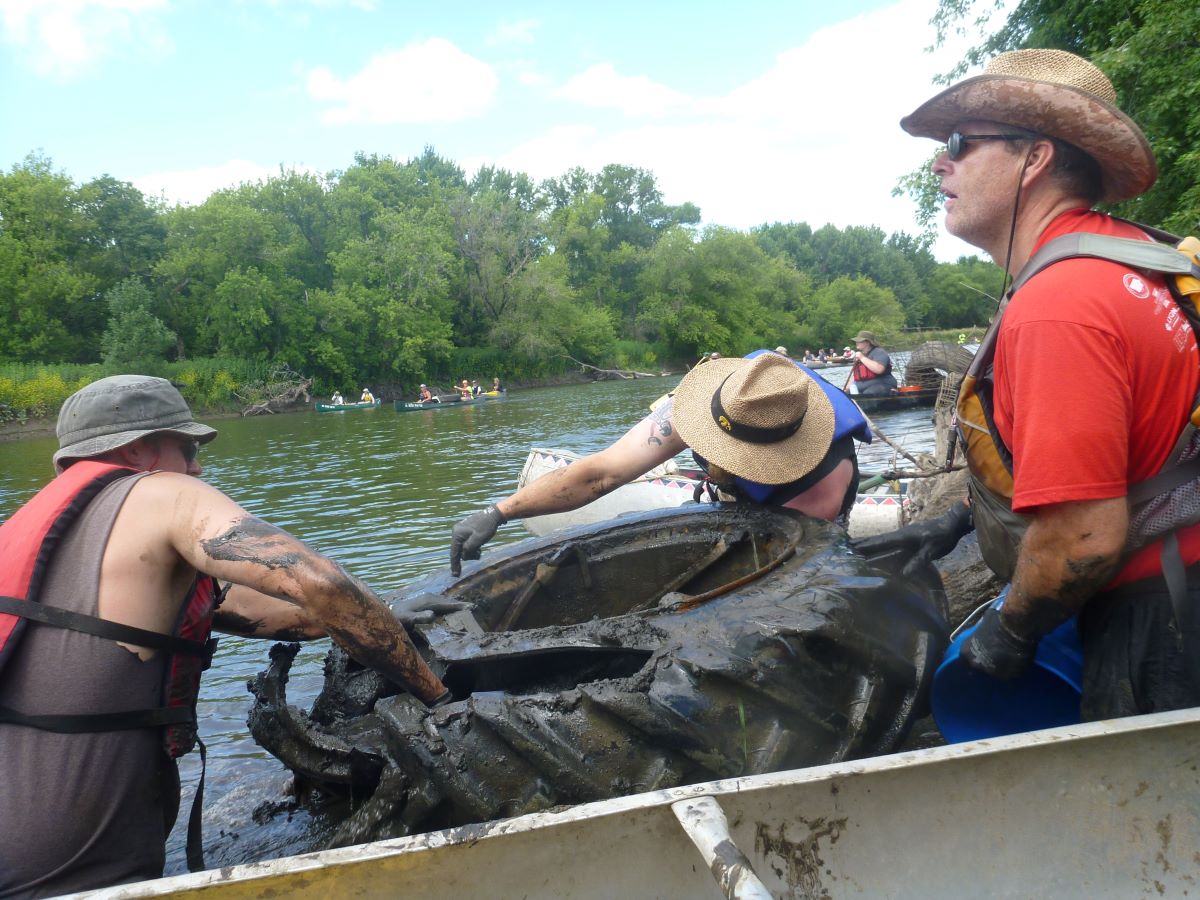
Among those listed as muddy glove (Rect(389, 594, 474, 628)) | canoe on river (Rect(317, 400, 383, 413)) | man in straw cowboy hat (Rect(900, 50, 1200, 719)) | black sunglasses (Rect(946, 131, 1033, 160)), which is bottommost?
A: canoe on river (Rect(317, 400, 383, 413))

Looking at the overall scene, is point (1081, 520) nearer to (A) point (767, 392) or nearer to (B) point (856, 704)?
(B) point (856, 704)

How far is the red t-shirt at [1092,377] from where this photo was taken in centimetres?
198

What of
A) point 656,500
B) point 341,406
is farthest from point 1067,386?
point 341,406

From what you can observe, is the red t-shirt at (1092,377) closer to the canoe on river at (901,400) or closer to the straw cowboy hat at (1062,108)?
the straw cowboy hat at (1062,108)

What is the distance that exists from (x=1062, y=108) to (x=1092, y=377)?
82 cm

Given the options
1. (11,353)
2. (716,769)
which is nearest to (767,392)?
(716,769)

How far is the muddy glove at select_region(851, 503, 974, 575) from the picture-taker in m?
3.72

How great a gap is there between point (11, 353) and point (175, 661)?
188ft

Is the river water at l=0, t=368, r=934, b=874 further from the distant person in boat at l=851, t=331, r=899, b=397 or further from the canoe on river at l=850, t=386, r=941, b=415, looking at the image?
the distant person in boat at l=851, t=331, r=899, b=397

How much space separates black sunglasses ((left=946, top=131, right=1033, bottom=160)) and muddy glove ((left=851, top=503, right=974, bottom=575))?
174 cm

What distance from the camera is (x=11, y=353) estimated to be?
49281 millimetres

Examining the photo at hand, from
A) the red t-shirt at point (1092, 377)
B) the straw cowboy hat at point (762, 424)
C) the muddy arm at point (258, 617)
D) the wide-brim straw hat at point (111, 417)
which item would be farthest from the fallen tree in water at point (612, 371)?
the red t-shirt at point (1092, 377)

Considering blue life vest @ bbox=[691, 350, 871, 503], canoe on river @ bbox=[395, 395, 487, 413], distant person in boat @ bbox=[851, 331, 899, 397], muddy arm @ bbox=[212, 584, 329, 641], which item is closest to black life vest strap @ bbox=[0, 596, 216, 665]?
muddy arm @ bbox=[212, 584, 329, 641]

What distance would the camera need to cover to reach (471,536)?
440 centimetres
